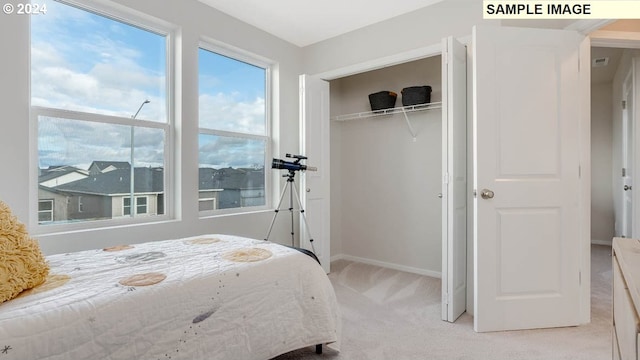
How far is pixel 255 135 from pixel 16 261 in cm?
236

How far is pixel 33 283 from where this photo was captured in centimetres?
122

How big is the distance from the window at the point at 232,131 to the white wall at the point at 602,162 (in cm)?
508

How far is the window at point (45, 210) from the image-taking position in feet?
6.84

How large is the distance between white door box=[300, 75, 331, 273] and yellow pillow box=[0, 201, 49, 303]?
87.6 inches

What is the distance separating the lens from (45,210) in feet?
6.92

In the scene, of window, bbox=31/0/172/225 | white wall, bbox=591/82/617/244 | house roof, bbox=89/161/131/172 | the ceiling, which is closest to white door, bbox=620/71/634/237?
white wall, bbox=591/82/617/244

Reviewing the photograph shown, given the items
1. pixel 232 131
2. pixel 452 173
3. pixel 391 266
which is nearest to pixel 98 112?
pixel 232 131

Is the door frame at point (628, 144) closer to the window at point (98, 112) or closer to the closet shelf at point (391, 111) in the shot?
the closet shelf at point (391, 111)

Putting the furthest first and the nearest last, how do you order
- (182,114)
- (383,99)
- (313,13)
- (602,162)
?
(602,162) → (383,99) → (313,13) → (182,114)

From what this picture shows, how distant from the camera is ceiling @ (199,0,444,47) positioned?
2818mm

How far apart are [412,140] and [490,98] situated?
4.71ft

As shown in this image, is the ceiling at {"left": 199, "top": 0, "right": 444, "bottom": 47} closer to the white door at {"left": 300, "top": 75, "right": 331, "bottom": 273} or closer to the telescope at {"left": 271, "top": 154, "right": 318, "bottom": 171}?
the white door at {"left": 300, "top": 75, "right": 331, "bottom": 273}

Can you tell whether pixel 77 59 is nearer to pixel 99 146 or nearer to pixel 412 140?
pixel 99 146

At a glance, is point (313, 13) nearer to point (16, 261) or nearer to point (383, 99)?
point (383, 99)
